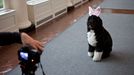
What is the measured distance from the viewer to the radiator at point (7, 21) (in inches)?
141

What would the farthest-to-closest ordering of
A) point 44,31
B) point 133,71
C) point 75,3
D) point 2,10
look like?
point 75,3 < point 44,31 < point 2,10 < point 133,71

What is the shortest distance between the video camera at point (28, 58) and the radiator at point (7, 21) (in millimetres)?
2773

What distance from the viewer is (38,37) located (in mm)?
3945

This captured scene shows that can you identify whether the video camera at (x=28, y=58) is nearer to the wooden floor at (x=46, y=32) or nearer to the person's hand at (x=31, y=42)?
the person's hand at (x=31, y=42)

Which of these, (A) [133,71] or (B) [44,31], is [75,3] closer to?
(B) [44,31]

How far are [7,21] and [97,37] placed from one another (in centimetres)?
174

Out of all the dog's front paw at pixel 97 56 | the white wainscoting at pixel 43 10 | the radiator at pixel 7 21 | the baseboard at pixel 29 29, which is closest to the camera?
the dog's front paw at pixel 97 56

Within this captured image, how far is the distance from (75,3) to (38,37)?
125 inches

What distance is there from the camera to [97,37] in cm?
271

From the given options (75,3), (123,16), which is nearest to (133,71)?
(123,16)

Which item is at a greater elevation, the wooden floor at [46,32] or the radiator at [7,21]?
the radiator at [7,21]

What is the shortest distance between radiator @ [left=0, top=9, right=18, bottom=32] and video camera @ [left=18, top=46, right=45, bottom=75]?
2773 millimetres

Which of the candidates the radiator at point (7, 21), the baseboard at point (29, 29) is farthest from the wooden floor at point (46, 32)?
the radiator at point (7, 21)

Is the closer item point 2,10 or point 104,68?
point 104,68
